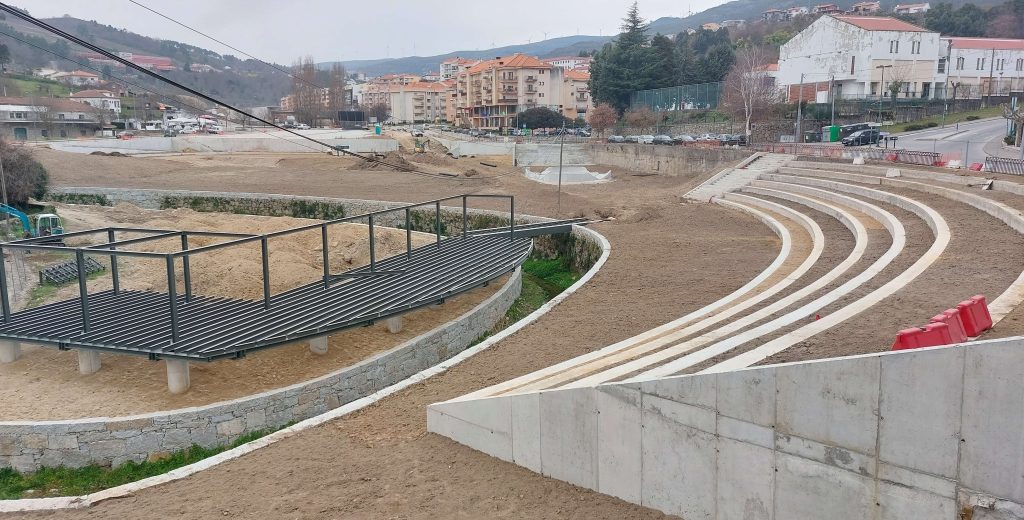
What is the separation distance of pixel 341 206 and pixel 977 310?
1072 inches

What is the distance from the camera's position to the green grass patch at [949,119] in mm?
50156

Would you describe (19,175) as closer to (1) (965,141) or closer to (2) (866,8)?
(1) (965,141)

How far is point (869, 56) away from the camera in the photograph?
5866 centimetres

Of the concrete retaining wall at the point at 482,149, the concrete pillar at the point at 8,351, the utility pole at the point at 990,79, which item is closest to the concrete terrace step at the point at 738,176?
the concrete pillar at the point at 8,351

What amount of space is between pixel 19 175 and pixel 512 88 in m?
83.1

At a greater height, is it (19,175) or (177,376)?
(19,175)

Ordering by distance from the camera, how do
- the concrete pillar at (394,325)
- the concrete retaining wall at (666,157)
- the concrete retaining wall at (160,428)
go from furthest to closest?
the concrete retaining wall at (666,157)
the concrete pillar at (394,325)
the concrete retaining wall at (160,428)

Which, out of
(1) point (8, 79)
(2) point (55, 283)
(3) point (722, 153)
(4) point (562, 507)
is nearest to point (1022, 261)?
(4) point (562, 507)

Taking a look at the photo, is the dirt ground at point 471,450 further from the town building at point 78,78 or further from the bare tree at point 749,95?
the town building at point 78,78

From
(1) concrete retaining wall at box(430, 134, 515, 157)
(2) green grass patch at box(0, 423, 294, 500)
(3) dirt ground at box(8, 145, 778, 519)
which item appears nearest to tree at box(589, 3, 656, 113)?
(1) concrete retaining wall at box(430, 134, 515, 157)

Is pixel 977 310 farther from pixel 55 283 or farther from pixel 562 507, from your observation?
pixel 55 283

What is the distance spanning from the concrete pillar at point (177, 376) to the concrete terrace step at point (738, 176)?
857 inches

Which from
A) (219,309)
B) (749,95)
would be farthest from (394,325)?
(749,95)

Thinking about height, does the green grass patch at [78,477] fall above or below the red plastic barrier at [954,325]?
below
